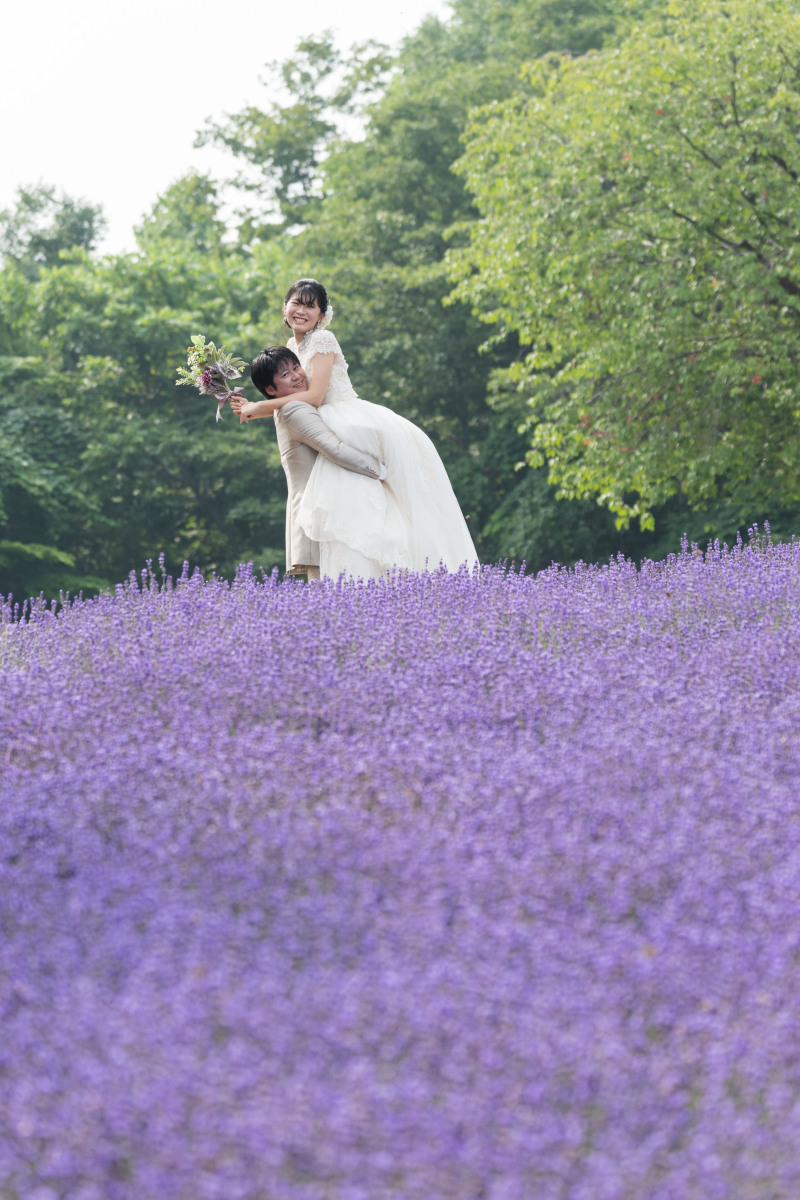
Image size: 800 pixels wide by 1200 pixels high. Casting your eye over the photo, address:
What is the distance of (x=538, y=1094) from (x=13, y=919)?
3.91 ft

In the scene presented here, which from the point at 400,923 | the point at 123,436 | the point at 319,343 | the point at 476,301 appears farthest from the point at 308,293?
Answer: the point at 123,436

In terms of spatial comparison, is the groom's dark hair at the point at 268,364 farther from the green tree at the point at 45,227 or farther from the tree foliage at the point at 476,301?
the green tree at the point at 45,227

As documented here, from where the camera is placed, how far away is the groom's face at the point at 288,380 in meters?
6.45

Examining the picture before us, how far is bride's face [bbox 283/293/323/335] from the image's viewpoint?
637cm

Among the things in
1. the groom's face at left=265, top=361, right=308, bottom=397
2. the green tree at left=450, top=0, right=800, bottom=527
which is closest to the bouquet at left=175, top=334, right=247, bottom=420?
the groom's face at left=265, top=361, right=308, bottom=397

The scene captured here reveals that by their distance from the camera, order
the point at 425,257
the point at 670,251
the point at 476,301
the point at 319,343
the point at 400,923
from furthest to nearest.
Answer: the point at 425,257, the point at 476,301, the point at 670,251, the point at 319,343, the point at 400,923

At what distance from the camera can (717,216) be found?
1330cm

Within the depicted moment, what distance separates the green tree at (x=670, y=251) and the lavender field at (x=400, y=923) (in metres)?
10.5

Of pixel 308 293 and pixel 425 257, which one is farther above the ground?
pixel 425 257

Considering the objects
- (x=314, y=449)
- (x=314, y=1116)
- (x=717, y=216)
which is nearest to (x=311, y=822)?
(x=314, y=1116)

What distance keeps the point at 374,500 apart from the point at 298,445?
54cm

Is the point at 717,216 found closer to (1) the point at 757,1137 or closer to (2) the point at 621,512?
(2) the point at 621,512

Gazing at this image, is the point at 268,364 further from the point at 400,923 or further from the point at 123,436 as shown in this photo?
the point at 123,436

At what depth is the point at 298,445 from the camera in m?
6.36
